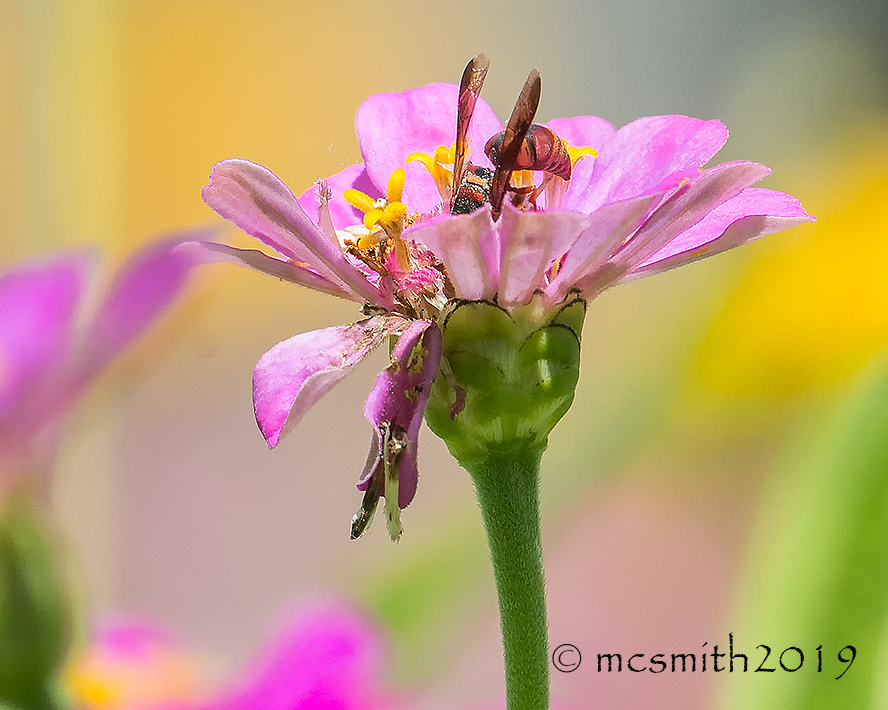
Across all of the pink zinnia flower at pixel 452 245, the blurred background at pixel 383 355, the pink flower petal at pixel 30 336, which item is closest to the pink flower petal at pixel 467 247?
the pink zinnia flower at pixel 452 245

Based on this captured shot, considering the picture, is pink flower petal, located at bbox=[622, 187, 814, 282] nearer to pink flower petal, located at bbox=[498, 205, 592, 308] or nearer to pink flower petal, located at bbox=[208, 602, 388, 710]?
pink flower petal, located at bbox=[498, 205, 592, 308]

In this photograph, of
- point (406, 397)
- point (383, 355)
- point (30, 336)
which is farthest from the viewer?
point (383, 355)

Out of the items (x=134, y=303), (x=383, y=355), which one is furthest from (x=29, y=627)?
(x=383, y=355)

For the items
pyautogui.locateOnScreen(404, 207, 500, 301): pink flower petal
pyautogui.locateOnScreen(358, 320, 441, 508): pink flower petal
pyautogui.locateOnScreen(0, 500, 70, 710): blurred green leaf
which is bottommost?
pyautogui.locateOnScreen(0, 500, 70, 710): blurred green leaf

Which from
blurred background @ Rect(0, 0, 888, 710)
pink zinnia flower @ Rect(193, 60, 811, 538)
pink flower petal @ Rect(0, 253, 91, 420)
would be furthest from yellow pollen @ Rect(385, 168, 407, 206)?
blurred background @ Rect(0, 0, 888, 710)

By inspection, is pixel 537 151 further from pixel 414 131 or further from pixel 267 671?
pixel 267 671

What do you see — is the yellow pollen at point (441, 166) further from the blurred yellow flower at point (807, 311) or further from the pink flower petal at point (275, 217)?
the blurred yellow flower at point (807, 311)

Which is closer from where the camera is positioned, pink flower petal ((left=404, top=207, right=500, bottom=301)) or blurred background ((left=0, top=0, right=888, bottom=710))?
pink flower petal ((left=404, top=207, right=500, bottom=301))
